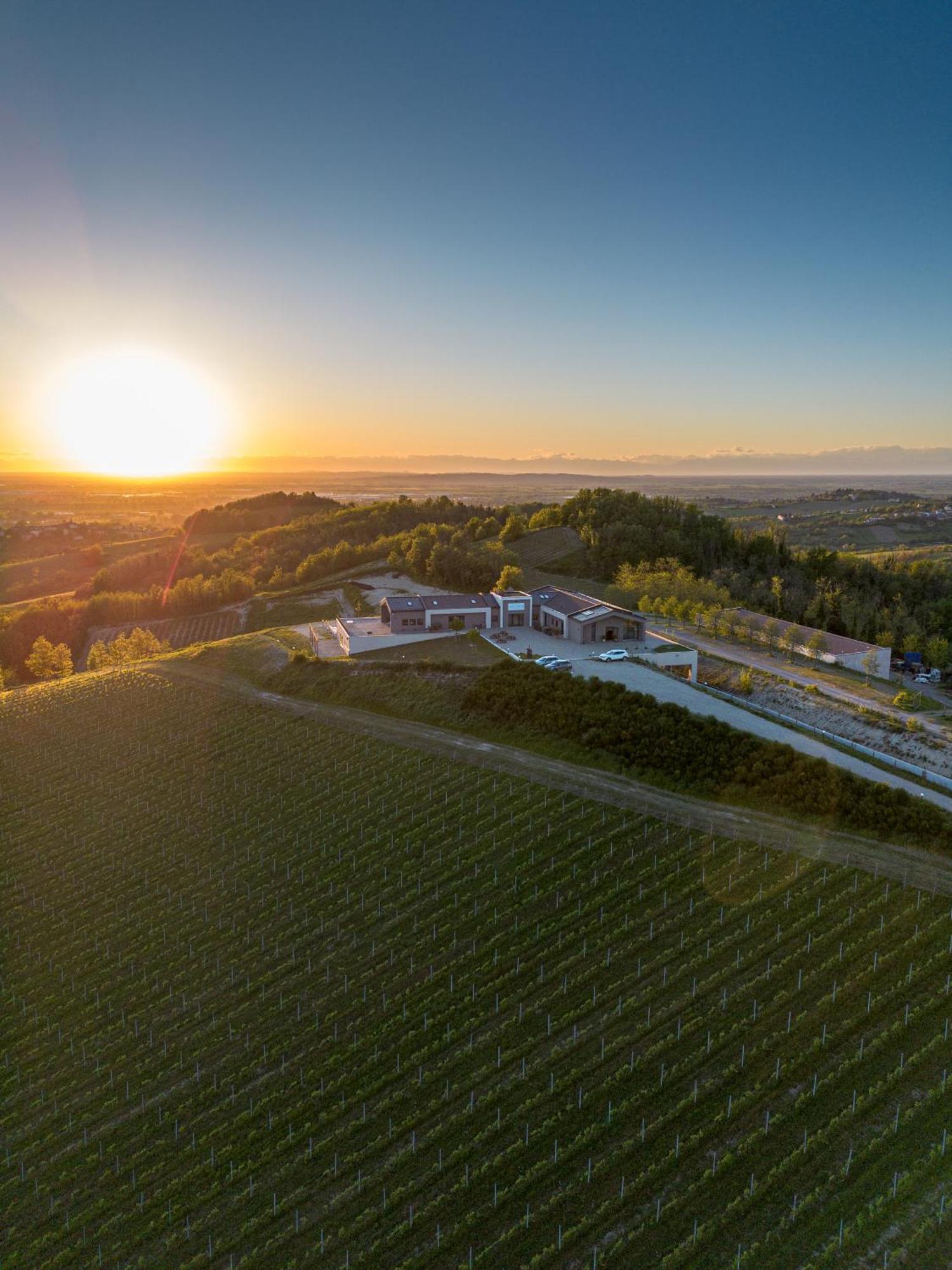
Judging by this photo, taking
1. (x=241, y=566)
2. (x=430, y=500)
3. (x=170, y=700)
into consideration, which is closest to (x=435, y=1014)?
(x=170, y=700)

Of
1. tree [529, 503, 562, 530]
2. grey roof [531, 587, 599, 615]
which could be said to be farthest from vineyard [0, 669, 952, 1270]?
tree [529, 503, 562, 530]

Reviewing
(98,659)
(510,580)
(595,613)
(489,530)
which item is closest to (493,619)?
(595,613)

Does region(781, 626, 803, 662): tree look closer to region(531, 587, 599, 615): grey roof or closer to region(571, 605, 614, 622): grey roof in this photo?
region(571, 605, 614, 622): grey roof

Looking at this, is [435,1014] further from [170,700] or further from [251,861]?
[170,700]

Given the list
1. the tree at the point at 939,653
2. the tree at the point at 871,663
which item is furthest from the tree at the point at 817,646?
the tree at the point at 939,653

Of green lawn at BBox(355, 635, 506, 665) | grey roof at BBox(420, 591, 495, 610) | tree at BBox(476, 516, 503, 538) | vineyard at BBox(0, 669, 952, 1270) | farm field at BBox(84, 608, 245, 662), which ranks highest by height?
tree at BBox(476, 516, 503, 538)

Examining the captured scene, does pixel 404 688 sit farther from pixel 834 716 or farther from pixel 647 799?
pixel 834 716
